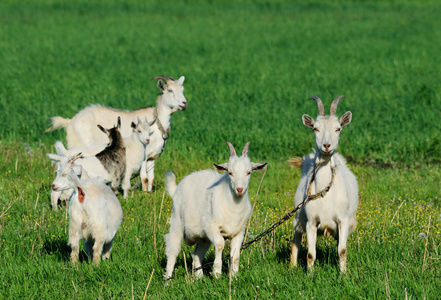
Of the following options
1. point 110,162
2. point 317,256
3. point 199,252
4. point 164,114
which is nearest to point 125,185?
point 110,162

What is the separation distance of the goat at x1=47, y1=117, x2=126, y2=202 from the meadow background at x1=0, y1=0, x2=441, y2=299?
517 millimetres

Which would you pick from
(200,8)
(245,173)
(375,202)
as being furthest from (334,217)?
(200,8)

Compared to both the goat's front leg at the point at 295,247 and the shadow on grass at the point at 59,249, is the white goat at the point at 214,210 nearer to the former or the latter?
the goat's front leg at the point at 295,247

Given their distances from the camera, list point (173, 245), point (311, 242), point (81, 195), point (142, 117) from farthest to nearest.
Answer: point (142, 117) → point (81, 195) → point (173, 245) → point (311, 242)

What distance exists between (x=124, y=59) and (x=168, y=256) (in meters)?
22.9

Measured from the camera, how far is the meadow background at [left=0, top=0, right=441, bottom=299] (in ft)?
24.0

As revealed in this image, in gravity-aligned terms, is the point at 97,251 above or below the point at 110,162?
A: below

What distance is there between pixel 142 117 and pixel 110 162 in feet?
8.74

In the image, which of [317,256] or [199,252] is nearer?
[199,252]

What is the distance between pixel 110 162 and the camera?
10.9 meters

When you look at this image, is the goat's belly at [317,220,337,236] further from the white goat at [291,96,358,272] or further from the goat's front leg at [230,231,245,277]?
the goat's front leg at [230,231,245,277]

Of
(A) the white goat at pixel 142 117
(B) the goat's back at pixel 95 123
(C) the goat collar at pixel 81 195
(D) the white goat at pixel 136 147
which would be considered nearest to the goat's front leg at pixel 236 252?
(C) the goat collar at pixel 81 195

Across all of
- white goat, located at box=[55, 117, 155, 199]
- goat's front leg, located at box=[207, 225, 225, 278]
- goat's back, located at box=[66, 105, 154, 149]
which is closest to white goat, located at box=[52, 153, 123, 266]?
goat's front leg, located at box=[207, 225, 225, 278]

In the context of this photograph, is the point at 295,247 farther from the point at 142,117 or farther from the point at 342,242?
the point at 142,117
